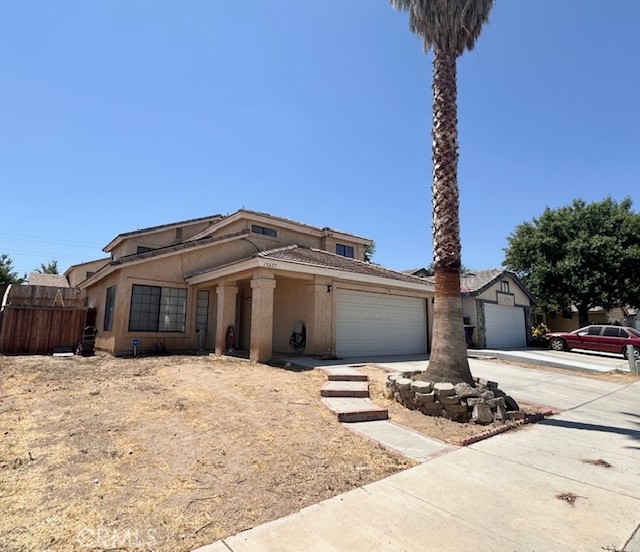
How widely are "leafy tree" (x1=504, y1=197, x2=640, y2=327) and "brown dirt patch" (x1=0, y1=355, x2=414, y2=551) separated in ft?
82.8

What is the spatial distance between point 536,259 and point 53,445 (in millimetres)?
30675

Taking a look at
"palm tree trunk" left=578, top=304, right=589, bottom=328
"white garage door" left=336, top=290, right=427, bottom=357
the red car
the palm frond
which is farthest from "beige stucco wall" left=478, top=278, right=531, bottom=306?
the palm frond

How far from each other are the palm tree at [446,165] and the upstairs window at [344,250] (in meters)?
12.4

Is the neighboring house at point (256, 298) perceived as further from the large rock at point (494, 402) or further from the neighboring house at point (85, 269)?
the neighboring house at point (85, 269)

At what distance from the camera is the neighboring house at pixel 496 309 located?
72.1 feet

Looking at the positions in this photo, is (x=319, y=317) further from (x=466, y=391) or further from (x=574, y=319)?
(x=574, y=319)

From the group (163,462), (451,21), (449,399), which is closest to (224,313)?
(449,399)

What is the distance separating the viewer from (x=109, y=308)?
15.6 m

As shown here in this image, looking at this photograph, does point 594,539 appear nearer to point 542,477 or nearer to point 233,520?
point 542,477

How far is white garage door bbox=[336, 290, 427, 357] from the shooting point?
14.0m

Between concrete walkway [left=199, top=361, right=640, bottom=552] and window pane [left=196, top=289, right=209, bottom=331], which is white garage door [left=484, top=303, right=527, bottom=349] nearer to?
window pane [left=196, top=289, right=209, bottom=331]

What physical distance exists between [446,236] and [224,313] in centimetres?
907

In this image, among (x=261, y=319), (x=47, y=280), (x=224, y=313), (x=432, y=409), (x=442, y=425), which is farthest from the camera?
(x=47, y=280)

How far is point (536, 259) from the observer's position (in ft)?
91.2
